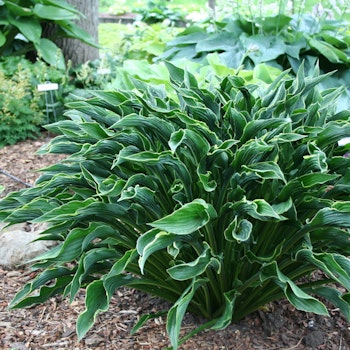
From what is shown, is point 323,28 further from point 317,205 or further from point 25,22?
point 317,205

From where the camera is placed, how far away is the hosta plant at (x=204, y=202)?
A: 1986 millimetres

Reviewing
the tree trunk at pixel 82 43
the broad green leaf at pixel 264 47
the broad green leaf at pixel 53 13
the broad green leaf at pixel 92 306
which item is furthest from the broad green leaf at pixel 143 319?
the tree trunk at pixel 82 43

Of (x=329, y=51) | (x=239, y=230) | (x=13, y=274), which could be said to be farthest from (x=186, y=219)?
(x=329, y=51)

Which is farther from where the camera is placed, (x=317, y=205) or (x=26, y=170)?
(x=26, y=170)

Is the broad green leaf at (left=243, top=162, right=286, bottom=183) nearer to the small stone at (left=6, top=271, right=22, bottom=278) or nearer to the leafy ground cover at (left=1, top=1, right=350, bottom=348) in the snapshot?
the leafy ground cover at (left=1, top=1, right=350, bottom=348)

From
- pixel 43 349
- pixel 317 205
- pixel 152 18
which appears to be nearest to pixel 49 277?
pixel 43 349

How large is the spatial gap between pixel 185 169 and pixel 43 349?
96 centimetres

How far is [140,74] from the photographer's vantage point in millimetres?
4375

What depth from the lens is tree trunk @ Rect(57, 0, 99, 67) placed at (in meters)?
6.15

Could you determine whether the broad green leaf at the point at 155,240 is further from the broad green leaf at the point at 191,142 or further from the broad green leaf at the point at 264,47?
the broad green leaf at the point at 264,47

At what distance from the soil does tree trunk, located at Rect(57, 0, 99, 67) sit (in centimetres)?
396

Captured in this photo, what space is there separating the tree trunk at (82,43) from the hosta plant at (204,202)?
385 cm

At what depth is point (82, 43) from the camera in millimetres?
6203

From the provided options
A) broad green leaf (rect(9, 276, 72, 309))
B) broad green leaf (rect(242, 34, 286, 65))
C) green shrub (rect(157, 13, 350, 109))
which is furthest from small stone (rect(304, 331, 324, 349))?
broad green leaf (rect(242, 34, 286, 65))
